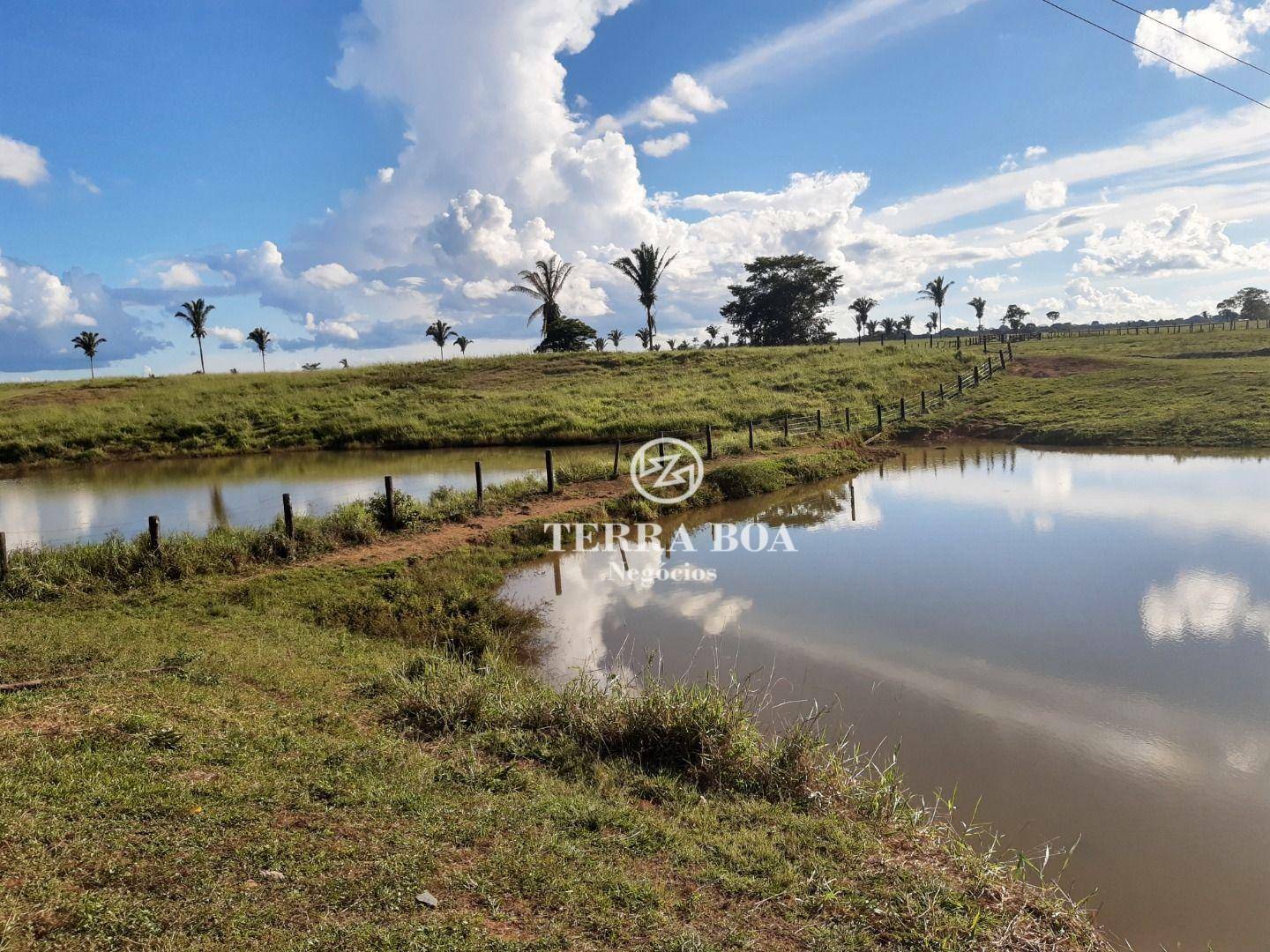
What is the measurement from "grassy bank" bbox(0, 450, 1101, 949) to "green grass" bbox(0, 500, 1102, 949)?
0.06 feet

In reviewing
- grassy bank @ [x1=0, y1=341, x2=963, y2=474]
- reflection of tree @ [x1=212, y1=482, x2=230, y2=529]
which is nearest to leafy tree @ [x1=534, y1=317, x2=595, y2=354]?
grassy bank @ [x1=0, y1=341, x2=963, y2=474]

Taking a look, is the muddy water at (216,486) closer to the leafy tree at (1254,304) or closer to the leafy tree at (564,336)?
the leafy tree at (564,336)

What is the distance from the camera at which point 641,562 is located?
12.8 meters

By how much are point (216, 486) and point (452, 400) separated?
16288 mm

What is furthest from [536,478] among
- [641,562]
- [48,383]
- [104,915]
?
[48,383]

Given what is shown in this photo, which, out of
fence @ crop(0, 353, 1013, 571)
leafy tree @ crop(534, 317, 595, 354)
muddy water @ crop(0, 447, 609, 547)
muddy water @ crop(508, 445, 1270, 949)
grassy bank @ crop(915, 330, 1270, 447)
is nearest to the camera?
muddy water @ crop(508, 445, 1270, 949)

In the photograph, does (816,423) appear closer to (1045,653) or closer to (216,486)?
(1045,653)

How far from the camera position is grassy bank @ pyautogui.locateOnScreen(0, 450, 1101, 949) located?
11.2 ft

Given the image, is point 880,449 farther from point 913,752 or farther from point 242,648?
point 242,648

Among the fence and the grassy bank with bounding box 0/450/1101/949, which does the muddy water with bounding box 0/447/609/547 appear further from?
the grassy bank with bounding box 0/450/1101/949

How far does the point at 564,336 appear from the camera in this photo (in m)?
54.3

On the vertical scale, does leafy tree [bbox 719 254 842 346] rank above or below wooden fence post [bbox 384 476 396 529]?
above

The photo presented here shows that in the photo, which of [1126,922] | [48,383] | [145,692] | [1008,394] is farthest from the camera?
[48,383]

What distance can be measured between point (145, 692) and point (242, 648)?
1.82 meters
